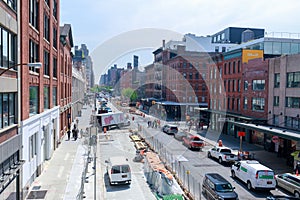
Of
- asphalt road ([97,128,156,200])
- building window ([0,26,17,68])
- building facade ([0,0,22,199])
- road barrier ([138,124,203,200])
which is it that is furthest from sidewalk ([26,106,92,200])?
building window ([0,26,17,68])

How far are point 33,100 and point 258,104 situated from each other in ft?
89.0

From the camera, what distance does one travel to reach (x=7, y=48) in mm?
14727

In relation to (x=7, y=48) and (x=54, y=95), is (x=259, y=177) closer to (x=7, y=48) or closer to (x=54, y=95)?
(x=7, y=48)

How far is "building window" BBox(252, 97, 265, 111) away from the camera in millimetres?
36353

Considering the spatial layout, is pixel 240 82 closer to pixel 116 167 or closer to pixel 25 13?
pixel 116 167

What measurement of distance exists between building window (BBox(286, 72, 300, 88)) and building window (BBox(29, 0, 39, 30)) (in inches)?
973

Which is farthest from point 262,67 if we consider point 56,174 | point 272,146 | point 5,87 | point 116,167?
point 5,87

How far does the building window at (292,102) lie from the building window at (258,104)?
15.1 feet

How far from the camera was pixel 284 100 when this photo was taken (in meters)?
32.0

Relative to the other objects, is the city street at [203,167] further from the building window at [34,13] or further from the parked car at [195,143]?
the building window at [34,13]

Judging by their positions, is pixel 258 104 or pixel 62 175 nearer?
pixel 62 175

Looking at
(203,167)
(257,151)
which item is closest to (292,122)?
(257,151)

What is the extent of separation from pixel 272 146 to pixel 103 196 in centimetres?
A: 2209

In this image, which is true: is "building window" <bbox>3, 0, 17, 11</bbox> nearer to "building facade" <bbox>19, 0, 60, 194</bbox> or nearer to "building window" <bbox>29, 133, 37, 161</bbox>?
"building facade" <bbox>19, 0, 60, 194</bbox>
